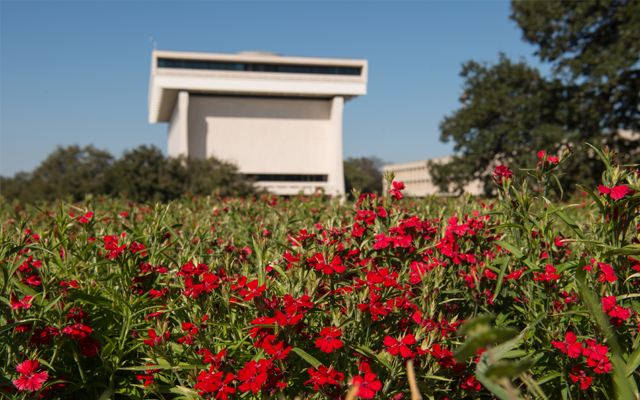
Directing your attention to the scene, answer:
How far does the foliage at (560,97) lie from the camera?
16.8 meters

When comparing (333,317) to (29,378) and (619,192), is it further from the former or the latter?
(619,192)

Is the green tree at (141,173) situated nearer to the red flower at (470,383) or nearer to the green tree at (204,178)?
the green tree at (204,178)

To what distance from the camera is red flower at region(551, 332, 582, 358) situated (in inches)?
73.4

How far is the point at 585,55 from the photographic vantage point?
17078 millimetres

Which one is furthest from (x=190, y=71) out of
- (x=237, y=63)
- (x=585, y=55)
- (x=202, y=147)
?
(x=585, y=55)

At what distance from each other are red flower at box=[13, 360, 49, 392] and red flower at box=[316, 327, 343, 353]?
3.63 ft

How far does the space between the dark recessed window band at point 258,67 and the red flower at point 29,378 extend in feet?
132

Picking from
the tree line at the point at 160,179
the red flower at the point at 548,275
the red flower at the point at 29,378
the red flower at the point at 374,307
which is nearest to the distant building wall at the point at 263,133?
the tree line at the point at 160,179

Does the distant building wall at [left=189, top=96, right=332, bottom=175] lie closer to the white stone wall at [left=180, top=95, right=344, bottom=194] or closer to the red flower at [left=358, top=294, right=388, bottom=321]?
the white stone wall at [left=180, top=95, right=344, bottom=194]

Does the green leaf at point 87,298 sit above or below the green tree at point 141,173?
below

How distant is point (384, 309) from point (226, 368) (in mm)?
704

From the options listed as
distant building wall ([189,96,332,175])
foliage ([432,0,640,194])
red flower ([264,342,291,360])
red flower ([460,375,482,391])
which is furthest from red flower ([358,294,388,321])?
distant building wall ([189,96,332,175])

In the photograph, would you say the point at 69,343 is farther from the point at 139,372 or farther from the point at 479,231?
the point at 479,231

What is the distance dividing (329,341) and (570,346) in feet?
3.62
